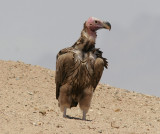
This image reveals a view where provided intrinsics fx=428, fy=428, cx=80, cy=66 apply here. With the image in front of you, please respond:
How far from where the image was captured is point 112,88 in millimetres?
20969

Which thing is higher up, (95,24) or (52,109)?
(95,24)

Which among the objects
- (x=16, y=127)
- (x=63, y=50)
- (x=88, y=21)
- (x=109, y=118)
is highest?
(x=88, y=21)

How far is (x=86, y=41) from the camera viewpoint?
11273 mm

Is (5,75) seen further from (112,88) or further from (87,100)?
(87,100)

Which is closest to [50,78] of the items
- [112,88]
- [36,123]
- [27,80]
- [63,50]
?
[27,80]

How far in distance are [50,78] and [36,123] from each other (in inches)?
409

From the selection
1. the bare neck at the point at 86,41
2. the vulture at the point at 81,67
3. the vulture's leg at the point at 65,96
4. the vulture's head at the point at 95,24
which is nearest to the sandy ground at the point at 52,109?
the vulture's leg at the point at 65,96

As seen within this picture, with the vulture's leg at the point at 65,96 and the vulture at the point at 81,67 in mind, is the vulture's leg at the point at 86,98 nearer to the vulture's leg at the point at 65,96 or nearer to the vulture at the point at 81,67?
the vulture at the point at 81,67

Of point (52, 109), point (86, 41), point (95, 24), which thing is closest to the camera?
point (86, 41)

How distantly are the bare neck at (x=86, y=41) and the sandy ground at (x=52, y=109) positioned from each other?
6.29ft

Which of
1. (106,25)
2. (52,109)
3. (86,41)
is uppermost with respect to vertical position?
(106,25)

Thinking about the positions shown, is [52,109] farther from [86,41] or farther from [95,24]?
[95,24]

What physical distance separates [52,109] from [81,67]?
13.3 feet

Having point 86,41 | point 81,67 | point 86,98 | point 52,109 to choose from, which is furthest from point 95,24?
point 52,109
